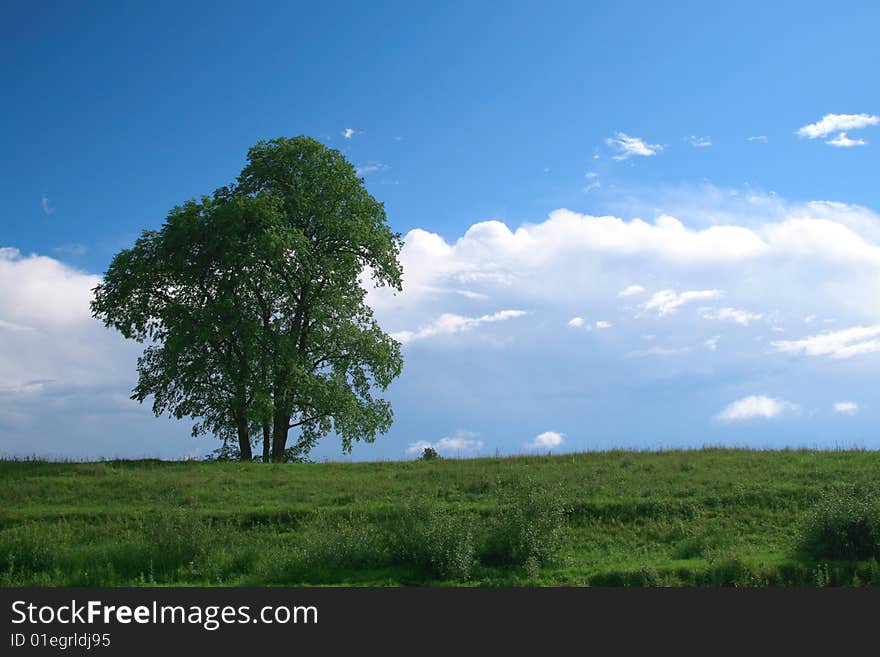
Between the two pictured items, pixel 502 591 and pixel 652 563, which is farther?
pixel 652 563

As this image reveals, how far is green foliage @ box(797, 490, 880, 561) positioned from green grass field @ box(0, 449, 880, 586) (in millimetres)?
89

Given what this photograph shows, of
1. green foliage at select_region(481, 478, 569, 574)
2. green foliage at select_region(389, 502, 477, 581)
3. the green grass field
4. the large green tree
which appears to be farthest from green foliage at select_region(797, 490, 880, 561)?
the large green tree

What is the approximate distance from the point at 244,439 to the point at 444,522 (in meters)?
19.8

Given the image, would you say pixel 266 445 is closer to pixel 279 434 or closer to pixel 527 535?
pixel 279 434

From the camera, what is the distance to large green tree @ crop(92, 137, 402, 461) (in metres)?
36.8

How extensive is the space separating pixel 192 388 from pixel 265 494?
11836 mm

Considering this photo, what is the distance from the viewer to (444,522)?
69.9 ft

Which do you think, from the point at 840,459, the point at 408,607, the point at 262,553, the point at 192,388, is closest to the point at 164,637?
the point at 408,607

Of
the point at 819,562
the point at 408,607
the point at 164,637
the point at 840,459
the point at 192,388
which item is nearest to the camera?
the point at 164,637

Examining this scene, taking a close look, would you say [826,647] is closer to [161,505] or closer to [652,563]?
[652,563]

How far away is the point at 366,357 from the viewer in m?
40.4

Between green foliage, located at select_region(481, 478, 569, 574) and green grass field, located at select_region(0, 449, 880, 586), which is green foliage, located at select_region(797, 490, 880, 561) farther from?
green foliage, located at select_region(481, 478, 569, 574)

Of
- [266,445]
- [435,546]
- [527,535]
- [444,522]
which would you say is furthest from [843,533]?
[266,445]

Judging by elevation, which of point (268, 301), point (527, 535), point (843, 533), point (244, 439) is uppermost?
point (268, 301)
